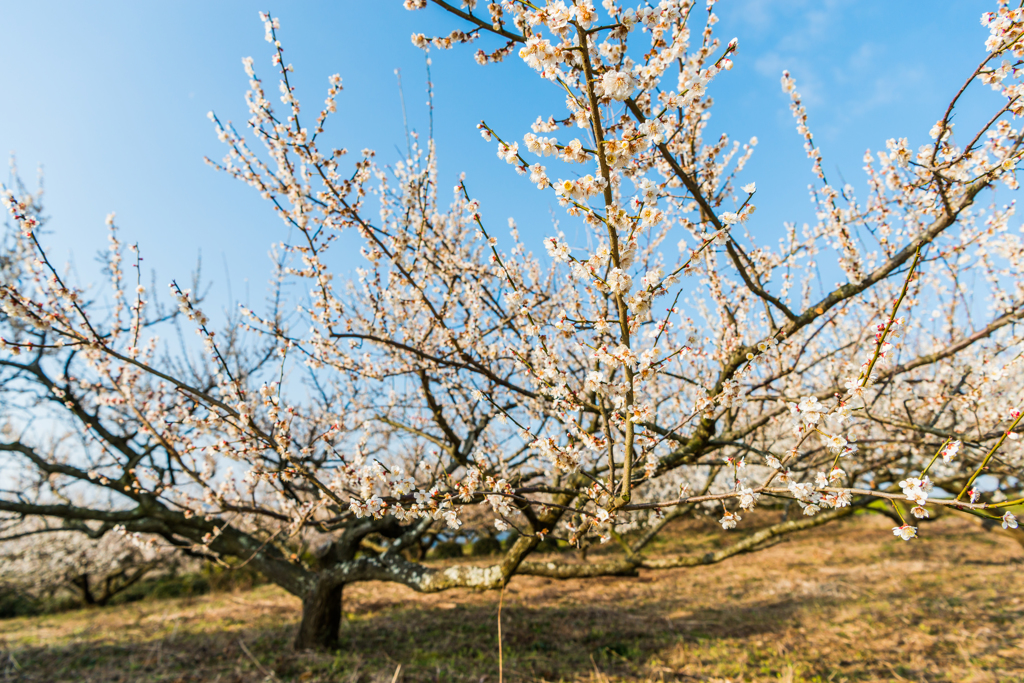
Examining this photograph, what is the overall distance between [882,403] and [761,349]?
15.2 ft

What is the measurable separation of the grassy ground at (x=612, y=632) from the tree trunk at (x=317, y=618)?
0.58 ft

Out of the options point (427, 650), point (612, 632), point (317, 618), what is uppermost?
point (317, 618)

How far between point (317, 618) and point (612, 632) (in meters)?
3.69

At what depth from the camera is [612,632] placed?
225 inches

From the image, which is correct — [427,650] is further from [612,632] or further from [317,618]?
[612,632]

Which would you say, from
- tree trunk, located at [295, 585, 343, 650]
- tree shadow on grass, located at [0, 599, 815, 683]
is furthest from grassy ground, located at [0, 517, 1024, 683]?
tree trunk, located at [295, 585, 343, 650]

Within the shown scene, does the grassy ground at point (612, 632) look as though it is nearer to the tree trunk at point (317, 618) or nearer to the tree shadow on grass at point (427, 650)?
the tree shadow on grass at point (427, 650)

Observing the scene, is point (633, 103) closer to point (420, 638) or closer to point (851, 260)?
point (851, 260)

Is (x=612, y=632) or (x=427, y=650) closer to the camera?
(x=427, y=650)

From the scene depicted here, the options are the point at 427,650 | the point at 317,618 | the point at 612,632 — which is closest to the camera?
the point at 317,618

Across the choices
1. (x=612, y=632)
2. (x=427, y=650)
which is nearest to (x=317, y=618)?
(x=427, y=650)

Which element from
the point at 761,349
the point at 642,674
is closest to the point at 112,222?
the point at 761,349

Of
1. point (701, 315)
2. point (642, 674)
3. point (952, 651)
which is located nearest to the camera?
point (642, 674)

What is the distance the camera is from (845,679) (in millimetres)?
4086
